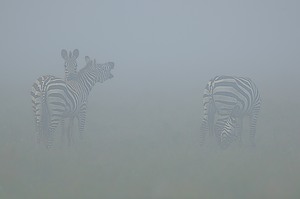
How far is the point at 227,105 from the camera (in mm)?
11312

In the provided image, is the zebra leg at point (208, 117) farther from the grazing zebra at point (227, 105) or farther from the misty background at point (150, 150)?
the misty background at point (150, 150)

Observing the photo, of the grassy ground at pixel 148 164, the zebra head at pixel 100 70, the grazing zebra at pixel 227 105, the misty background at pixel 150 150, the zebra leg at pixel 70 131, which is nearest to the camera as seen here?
the grassy ground at pixel 148 164

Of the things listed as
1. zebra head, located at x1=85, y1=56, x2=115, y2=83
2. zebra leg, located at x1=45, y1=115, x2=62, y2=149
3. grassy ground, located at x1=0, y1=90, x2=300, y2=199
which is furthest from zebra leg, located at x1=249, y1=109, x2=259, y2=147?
zebra leg, located at x1=45, y1=115, x2=62, y2=149

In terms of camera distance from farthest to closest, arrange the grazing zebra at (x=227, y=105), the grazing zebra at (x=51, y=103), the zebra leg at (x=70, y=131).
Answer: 1. the zebra leg at (x=70, y=131)
2. the grazing zebra at (x=227, y=105)
3. the grazing zebra at (x=51, y=103)

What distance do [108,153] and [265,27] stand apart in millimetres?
85989

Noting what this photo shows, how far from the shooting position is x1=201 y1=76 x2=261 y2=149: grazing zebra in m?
11.3

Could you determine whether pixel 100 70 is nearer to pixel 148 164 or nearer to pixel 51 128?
pixel 51 128

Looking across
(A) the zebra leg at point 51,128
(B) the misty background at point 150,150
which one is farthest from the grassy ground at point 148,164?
(A) the zebra leg at point 51,128

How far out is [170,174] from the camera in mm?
9070

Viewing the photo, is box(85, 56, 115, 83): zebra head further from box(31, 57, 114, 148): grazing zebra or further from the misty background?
the misty background

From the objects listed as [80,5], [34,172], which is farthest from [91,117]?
[80,5]

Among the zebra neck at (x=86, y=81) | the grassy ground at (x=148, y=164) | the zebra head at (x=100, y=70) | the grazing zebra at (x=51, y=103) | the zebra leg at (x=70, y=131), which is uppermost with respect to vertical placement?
the zebra head at (x=100, y=70)

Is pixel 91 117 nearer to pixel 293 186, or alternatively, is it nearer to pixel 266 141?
pixel 266 141

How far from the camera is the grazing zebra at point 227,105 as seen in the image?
37.1ft
